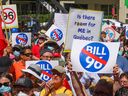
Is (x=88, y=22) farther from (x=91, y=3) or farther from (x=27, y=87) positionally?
(x=91, y=3)

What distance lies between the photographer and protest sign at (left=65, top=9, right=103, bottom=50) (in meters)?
7.74

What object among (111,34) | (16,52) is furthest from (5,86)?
(111,34)

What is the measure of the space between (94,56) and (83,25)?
→ 1.23 meters

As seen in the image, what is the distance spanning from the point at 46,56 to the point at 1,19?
3792 mm

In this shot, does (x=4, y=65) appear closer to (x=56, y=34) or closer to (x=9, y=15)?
(x=56, y=34)

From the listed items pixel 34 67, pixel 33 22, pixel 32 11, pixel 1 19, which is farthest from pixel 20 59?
pixel 32 11

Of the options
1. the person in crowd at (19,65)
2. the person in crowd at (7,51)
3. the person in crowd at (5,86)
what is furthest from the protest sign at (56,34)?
the person in crowd at (5,86)

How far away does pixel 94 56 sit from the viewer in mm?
6738

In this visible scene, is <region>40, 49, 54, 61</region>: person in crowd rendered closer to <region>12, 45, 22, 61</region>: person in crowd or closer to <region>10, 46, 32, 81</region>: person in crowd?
<region>10, 46, 32, 81</region>: person in crowd

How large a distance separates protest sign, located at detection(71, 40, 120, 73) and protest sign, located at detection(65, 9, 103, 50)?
100 cm

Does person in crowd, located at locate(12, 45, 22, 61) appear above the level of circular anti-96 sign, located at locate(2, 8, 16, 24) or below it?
below

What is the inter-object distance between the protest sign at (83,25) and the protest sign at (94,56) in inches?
39.5

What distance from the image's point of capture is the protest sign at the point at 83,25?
25.4 ft

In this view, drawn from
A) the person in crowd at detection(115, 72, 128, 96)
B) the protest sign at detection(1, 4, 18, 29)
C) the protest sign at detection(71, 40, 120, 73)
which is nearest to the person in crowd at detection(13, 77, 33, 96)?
the protest sign at detection(71, 40, 120, 73)
